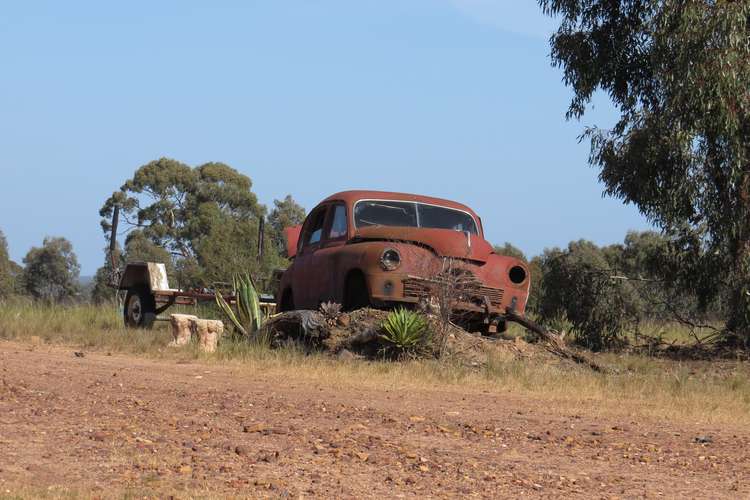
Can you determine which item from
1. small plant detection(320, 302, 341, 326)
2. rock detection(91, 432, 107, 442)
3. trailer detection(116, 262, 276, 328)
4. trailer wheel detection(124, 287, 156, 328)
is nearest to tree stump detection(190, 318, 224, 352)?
small plant detection(320, 302, 341, 326)

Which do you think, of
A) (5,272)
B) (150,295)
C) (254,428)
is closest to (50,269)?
(5,272)

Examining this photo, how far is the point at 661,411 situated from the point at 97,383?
5135mm

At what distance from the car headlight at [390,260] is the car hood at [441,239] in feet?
1.89

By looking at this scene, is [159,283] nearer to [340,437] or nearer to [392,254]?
[392,254]

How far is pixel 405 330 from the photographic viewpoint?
12070mm

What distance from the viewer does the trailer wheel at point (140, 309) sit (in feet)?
59.4

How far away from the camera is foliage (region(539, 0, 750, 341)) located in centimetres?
1530

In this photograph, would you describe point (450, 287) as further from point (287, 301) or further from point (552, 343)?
point (287, 301)

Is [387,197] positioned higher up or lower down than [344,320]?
higher up

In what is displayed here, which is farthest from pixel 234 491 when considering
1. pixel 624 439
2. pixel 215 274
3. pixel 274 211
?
pixel 274 211

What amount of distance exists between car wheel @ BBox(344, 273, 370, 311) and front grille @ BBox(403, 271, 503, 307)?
0.70 m

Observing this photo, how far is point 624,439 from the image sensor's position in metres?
7.61

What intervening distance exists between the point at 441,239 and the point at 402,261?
0.71 metres

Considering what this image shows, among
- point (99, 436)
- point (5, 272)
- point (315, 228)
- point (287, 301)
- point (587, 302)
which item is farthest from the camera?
point (5, 272)
